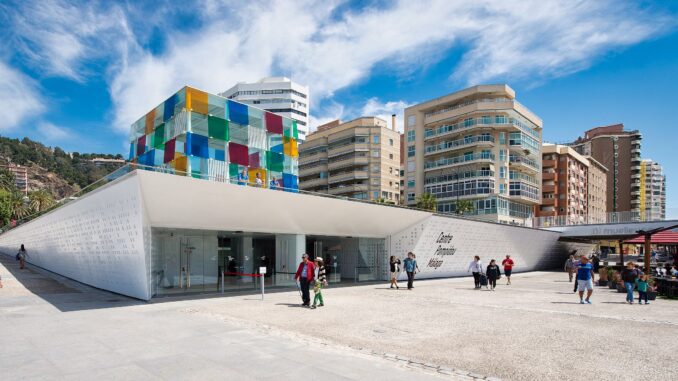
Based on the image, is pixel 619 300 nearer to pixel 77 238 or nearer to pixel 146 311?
pixel 146 311

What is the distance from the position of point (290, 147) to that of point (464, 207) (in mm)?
32134

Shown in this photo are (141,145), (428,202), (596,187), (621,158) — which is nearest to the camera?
(141,145)

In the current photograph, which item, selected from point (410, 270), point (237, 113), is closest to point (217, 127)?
point (237, 113)

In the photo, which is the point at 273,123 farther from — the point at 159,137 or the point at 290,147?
the point at 159,137

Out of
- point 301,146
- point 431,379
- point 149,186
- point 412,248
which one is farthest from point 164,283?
point 301,146

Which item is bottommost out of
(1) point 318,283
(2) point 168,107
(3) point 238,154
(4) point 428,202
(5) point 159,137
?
(1) point 318,283

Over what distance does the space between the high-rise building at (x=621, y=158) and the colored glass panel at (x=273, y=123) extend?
98546 mm

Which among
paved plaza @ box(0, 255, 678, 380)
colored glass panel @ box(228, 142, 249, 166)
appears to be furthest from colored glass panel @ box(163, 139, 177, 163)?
paved plaza @ box(0, 255, 678, 380)

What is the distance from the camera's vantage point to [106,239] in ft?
53.6

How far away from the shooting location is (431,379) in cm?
617

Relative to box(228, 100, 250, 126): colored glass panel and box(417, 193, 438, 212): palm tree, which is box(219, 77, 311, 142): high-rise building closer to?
box(417, 193, 438, 212): palm tree

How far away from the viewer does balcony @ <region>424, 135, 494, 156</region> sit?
190 ft

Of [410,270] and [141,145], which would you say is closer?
[410,270]

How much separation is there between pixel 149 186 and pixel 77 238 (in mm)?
8459
